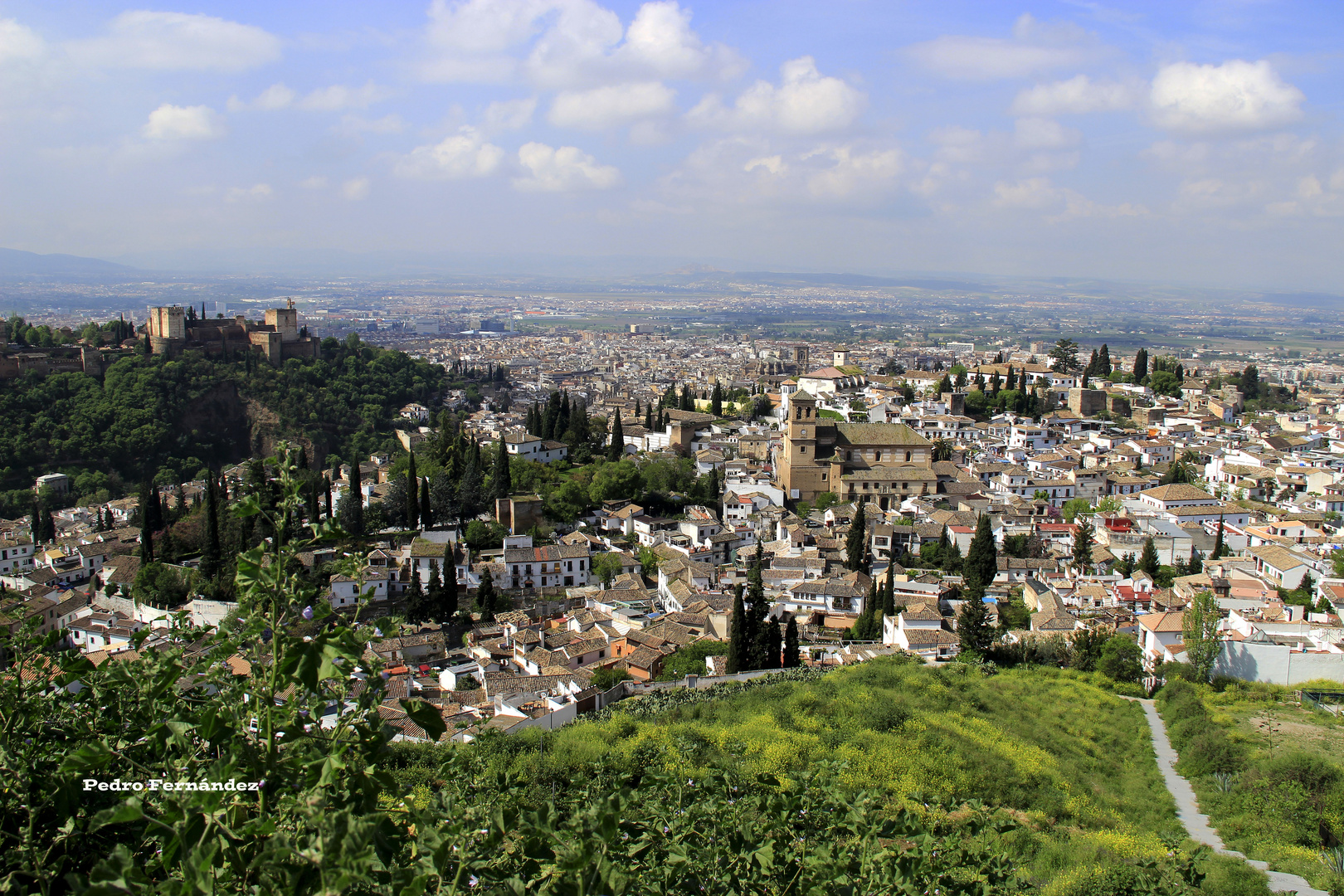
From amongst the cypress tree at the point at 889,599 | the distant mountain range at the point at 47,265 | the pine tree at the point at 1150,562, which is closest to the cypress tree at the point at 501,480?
the cypress tree at the point at 889,599

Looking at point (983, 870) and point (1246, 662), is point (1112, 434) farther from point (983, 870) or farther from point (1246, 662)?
point (983, 870)

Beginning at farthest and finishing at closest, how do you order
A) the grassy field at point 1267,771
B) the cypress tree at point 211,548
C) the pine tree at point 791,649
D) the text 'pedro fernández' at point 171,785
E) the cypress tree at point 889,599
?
the cypress tree at point 211,548
the cypress tree at point 889,599
the pine tree at point 791,649
the grassy field at point 1267,771
the text 'pedro fernández' at point 171,785

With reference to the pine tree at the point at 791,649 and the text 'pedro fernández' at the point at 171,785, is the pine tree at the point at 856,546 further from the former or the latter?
the text 'pedro fernández' at the point at 171,785

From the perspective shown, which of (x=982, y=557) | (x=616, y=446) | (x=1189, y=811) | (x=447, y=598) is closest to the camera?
(x=1189, y=811)

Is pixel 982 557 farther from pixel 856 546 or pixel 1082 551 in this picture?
pixel 1082 551

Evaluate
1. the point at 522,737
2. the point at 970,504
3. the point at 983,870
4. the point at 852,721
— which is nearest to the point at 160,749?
the point at 983,870

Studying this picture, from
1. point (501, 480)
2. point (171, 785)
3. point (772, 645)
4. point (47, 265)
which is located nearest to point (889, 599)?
point (772, 645)
